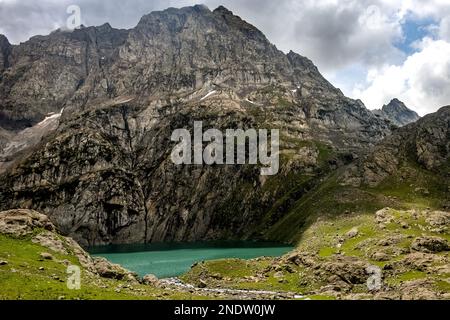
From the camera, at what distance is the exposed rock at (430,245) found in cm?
7450

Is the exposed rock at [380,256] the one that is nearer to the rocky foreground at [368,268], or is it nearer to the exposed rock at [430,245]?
the rocky foreground at [368,268]

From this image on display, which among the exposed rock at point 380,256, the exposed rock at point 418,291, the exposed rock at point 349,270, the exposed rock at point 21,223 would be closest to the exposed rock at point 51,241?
the exposed rock at point 21,223

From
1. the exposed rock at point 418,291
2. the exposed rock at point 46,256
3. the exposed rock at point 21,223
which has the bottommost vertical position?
the exposed rock at point 418,291

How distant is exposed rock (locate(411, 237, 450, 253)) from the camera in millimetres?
74500

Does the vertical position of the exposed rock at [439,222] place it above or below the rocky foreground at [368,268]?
above

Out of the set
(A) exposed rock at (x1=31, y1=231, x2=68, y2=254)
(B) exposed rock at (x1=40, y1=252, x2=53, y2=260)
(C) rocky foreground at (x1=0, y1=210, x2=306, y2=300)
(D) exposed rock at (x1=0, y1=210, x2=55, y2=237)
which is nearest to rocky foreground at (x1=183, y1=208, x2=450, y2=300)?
(C) rocky foreground at (x1=0, y1=210, x2=306, y2=300)

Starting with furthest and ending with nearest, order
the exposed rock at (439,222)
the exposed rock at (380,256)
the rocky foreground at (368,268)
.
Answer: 1. the exposed rock at (439,222)
2. the exposed rock at (380,256)
3. the rocky foreground at (368,268)

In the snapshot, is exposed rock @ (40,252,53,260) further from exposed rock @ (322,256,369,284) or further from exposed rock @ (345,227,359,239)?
exposed rock @ (345,227,359,239)
